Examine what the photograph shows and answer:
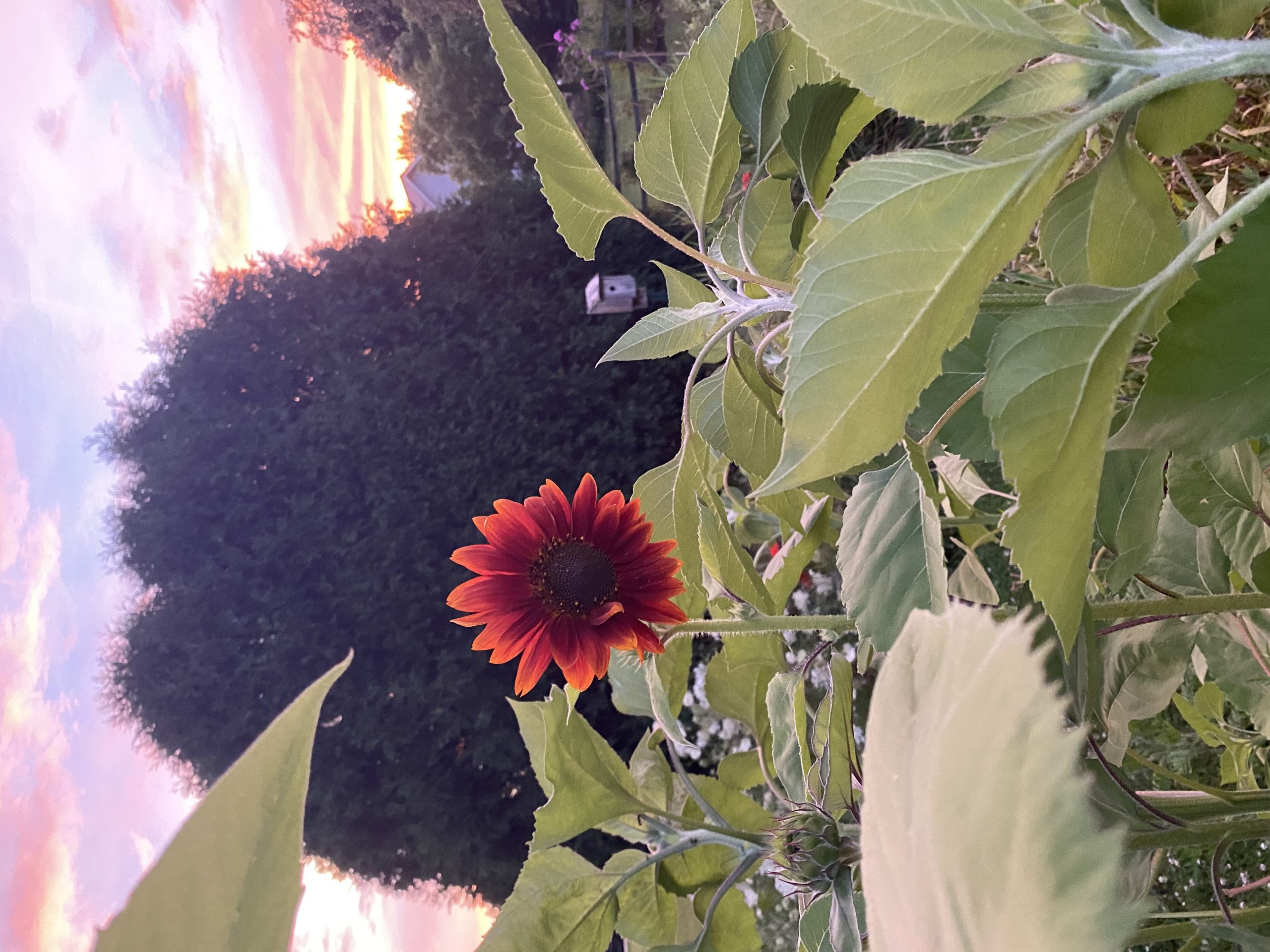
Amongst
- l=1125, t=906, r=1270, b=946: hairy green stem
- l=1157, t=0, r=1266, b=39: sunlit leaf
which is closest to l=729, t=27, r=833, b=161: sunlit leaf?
l=1157, t=0, r=1266, b=39: sunlit leaf

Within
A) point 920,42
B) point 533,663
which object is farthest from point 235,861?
point 533,663

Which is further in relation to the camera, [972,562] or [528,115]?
[972,562]

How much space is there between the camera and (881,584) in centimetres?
25

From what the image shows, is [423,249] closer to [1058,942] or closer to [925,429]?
[925,429]

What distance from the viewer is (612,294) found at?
6.31ft

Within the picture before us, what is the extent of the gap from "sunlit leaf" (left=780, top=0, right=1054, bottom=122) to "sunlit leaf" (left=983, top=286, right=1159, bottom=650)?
0.06 m

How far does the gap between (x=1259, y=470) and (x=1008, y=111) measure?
7.7 inches

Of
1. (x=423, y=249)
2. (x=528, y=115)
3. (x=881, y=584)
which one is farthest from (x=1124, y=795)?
(x=423, y=249)

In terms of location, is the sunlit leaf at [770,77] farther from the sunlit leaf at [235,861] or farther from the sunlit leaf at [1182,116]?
the sunlit leaf at [235,861]

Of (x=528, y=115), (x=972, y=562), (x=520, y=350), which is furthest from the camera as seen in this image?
(x=520, y=350)

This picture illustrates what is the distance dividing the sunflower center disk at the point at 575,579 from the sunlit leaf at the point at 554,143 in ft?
0.47

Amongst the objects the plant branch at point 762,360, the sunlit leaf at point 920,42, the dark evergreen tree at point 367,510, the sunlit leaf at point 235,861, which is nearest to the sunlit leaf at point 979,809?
the sunlit leaf at point 235,861

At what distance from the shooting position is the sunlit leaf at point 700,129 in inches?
12.0

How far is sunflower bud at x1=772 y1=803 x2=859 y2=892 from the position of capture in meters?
0.30
